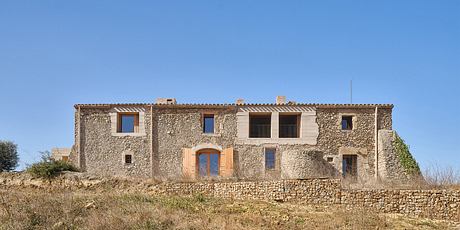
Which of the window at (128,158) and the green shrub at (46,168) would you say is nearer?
the green shrub at (46,168)

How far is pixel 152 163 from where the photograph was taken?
25562 millimetres

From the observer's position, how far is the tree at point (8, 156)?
26.8m

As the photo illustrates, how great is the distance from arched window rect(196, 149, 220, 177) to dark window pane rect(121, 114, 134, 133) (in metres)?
3.66

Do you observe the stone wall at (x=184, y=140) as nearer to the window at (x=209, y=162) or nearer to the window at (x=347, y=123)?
the window at (x=347, y=123)

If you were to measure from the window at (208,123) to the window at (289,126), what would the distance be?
140 inches

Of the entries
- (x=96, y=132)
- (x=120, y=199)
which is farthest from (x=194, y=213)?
(x=96, y=132)

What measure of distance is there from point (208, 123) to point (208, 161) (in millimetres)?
1949

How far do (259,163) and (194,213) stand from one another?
1060 cm

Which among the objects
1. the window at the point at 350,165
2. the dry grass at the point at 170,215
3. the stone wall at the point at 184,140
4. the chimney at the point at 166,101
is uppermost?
the chimney at the point at 166,101

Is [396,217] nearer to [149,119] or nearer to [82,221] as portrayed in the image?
[82,221]

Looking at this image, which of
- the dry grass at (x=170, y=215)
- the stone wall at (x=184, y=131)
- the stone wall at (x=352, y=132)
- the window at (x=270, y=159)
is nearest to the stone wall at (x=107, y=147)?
the stone wall at (x=184, y=131)

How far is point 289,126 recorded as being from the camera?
87.8 ft

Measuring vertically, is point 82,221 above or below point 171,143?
below

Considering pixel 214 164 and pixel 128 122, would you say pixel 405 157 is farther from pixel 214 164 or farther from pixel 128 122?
pixel 128 122
